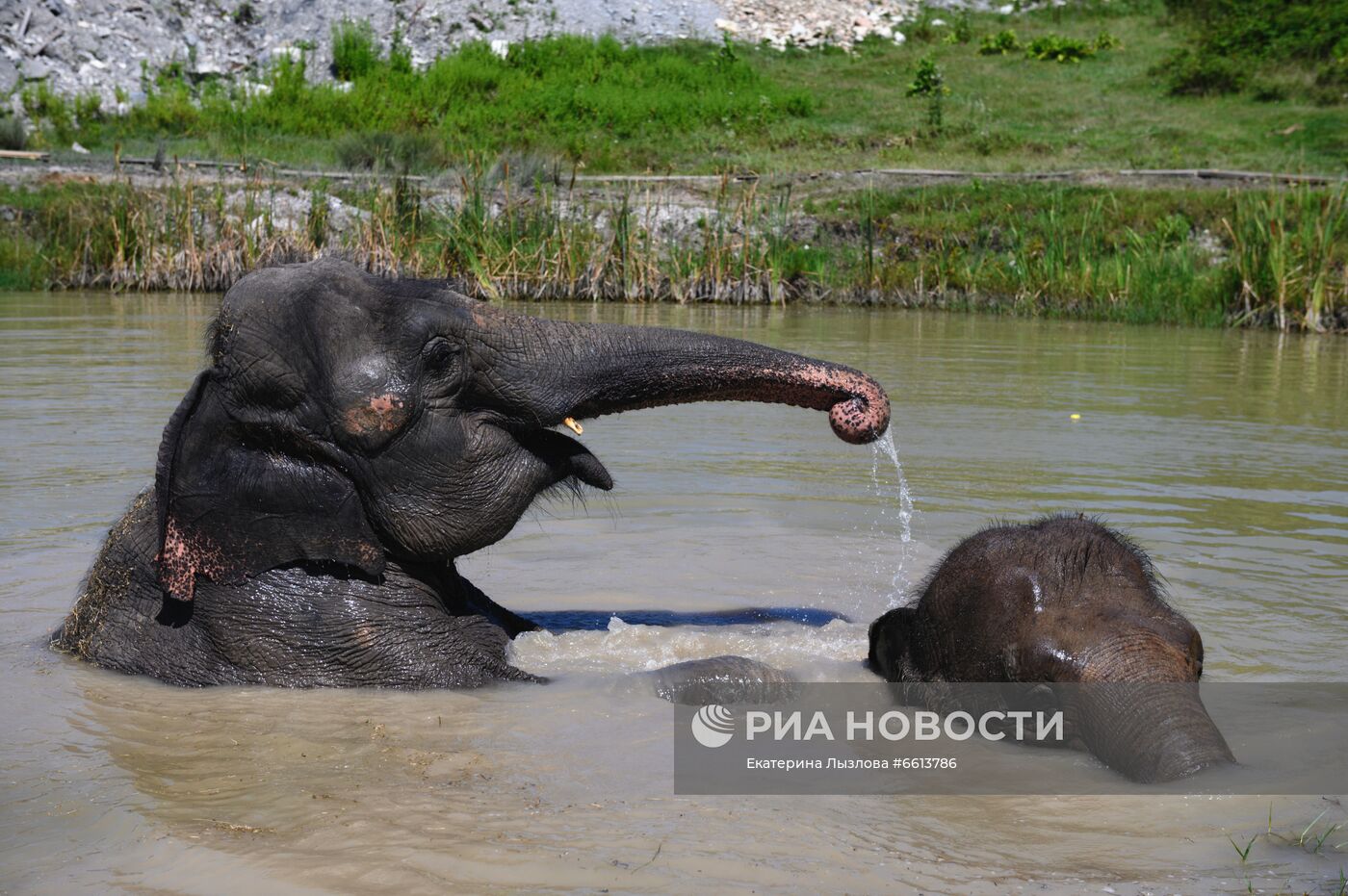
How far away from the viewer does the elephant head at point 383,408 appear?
4996mm

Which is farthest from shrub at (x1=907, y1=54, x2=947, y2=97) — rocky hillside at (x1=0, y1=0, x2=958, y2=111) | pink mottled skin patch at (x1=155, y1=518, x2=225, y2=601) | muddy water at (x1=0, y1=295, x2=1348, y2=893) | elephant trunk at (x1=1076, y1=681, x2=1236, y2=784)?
elephant trunk at (x1=1076, y1=681, x2=1236, y2=784)

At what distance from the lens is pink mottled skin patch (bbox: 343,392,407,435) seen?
4.95 meters

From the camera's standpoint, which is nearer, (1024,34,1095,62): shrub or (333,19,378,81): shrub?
(333,19,378,81): shrub

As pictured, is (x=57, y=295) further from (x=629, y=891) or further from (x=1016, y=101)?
(x=1016, y=101)

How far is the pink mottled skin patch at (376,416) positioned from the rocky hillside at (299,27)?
36.5 metres

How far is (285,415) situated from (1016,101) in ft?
118

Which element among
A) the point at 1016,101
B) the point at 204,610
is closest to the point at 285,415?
the point at 204,610

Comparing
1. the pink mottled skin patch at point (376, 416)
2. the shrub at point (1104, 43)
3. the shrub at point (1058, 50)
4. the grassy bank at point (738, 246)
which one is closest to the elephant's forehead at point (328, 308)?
the pink mottled skin patch at point (376, 416)

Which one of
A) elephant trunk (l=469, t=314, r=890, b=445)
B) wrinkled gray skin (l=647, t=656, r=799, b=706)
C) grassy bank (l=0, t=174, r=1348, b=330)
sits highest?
grassy bank (l=0, t=174, r=1348, b=330)

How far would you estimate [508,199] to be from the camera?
74.8ft

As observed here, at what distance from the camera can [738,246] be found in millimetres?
25000

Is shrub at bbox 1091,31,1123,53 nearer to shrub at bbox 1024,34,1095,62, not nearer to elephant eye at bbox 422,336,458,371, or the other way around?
shrub at bbox 1024,34,1095,62

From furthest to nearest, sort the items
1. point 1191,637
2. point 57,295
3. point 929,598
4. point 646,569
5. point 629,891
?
point 57,295 < point 646,569 < point 929,598 < point 1191,637 < point 629,891

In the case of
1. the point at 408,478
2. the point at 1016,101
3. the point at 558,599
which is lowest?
the point at 558,599
